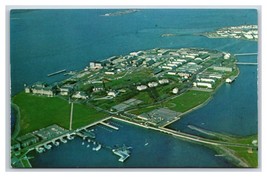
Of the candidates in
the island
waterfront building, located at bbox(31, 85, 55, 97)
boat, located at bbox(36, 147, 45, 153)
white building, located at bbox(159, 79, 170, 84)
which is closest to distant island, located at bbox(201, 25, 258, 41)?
the island

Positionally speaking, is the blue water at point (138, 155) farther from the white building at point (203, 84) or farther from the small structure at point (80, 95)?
the white building at point (203, 84)

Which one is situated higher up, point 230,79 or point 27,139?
point 230,79

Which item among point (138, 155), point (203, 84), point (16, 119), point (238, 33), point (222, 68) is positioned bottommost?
point (138, 155)

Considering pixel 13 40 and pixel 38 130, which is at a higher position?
pixel 13 40

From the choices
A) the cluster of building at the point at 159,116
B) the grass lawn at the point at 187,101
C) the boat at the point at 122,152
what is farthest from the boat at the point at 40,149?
the grass lawn at the point at 187,101

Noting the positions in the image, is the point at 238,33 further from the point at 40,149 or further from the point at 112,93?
the point at 40,149

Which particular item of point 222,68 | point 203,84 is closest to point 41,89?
point 203,84
